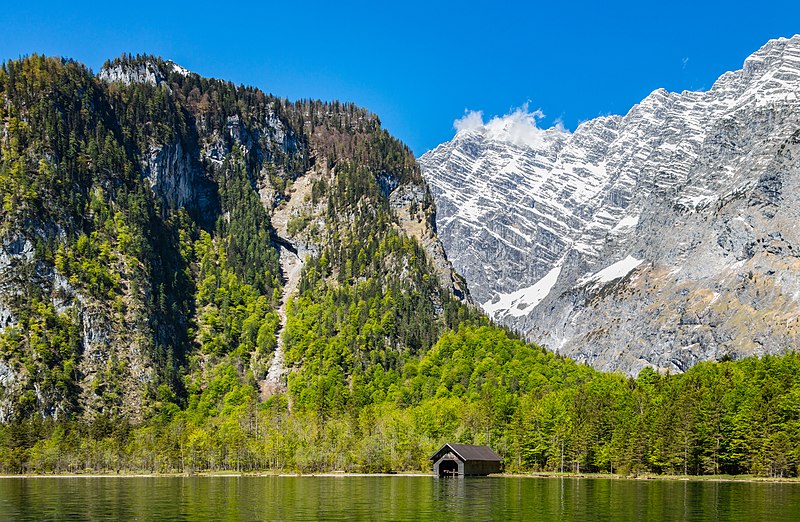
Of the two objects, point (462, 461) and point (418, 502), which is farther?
point (462, 461)

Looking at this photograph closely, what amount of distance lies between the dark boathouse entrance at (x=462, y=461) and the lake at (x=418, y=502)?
33997mm

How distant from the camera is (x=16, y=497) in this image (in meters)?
109

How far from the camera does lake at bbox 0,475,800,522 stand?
3071 inches

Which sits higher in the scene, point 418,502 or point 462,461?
point 418,502

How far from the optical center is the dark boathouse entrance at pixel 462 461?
16288 centimetres

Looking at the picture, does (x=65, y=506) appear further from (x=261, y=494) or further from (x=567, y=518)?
(x=567, y=518)

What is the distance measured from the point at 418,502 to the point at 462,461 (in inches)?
2704

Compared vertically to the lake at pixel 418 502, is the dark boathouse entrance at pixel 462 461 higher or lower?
lower

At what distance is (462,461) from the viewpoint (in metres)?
162

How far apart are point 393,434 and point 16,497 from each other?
94.8 m

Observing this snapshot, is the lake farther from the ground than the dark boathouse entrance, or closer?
farther from the ground

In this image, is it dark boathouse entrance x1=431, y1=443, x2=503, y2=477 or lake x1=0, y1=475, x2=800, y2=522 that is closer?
lake x1=0, y1=475, x2=800, y2=522

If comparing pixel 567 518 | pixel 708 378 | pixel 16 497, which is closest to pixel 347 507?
pixel 567 518

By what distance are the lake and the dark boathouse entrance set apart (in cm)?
3400
